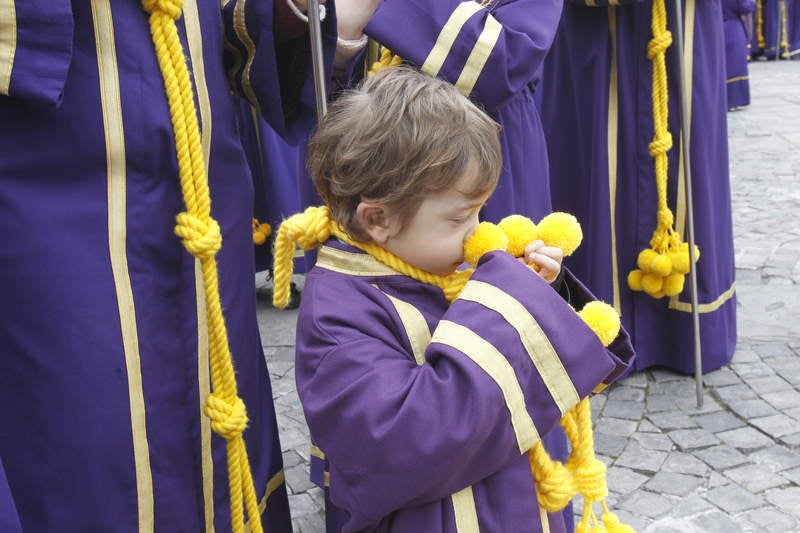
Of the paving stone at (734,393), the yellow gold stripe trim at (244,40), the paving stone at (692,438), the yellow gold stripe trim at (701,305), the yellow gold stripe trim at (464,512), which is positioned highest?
the yellow gold stripe trim at (244,40)

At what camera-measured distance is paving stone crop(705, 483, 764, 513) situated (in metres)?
2.75

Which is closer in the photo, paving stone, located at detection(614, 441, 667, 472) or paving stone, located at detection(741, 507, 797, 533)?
paving stone, located at detection(741, 507, 797, 533)

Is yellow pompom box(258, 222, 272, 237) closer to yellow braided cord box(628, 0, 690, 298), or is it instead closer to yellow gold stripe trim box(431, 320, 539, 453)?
yellow braided cord box(628, 0, 690, 298)

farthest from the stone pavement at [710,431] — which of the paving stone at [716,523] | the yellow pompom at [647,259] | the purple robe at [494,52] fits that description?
the purple robe at [494,52]

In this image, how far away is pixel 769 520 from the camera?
2668mm

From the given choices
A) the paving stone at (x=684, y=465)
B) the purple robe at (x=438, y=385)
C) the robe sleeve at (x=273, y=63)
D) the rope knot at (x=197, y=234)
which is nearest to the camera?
the purple robe at (x=438, y=385)

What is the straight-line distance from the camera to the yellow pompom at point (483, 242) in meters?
1.42

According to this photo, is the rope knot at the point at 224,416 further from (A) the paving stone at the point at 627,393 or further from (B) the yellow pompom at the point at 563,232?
(A) the paving stone at the point at 627,393

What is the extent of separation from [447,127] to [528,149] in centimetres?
119

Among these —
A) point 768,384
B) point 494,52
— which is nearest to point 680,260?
point 768,384

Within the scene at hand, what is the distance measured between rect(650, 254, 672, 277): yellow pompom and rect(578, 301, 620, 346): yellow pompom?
201cm

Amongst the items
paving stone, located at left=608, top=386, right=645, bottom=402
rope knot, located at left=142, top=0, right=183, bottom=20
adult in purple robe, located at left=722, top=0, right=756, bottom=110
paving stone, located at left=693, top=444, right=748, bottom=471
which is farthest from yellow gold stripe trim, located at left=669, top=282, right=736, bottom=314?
adult in purple robe, located at left=722, top=0, right=756, bottom=110

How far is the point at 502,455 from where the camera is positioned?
4.53 feet

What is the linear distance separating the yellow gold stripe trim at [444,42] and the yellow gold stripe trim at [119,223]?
86 centimetres
